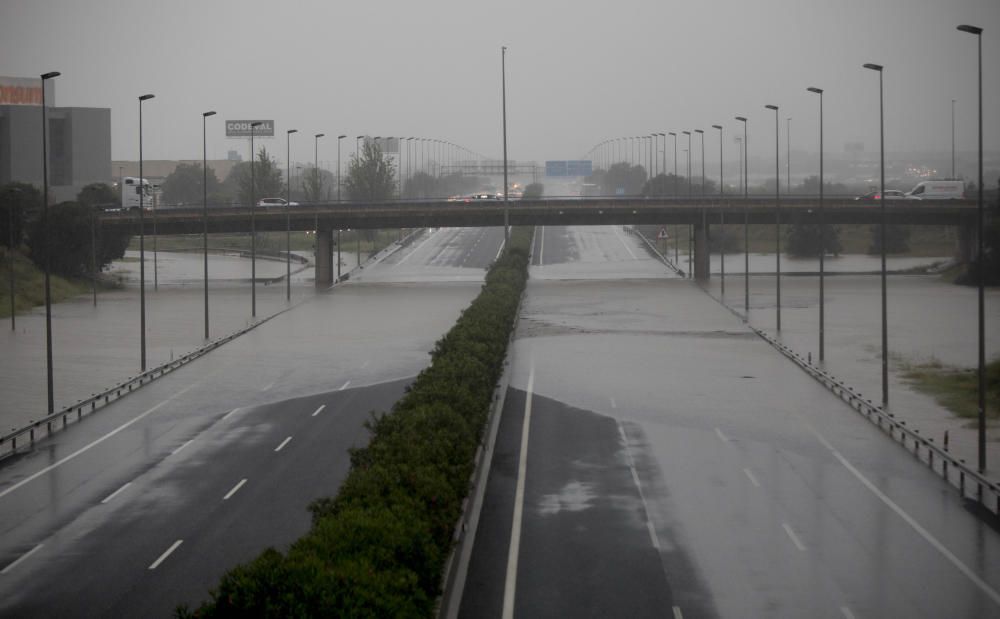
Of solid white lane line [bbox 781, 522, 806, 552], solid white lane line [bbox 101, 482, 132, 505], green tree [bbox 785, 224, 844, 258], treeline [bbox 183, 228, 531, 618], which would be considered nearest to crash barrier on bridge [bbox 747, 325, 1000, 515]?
solid white lane line [bbox 781, 522, 806, 552]

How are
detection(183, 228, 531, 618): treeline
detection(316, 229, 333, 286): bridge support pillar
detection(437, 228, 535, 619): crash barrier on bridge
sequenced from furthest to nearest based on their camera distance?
detection(316, 229, 333, 286): bridge support pillar, detection(437, 228, 535, 619): crash barrier on bridge, detection(183, 228, 531, 618): treeline

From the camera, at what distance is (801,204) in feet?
328

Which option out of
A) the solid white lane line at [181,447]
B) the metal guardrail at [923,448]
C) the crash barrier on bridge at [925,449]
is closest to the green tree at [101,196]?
the solid white lane line at [181,447]

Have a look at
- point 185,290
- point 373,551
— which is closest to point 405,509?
point 373,551

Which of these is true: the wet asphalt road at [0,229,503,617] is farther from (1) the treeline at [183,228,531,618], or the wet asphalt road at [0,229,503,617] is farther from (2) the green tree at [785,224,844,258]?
(2) the green tree at [785,224,844,258]

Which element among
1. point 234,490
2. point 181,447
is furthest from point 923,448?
point 181,447

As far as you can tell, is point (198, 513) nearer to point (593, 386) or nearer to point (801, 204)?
point (593, 386)

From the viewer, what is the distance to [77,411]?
3834cm

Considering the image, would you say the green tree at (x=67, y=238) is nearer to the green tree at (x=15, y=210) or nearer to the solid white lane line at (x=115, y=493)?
the green tree at (x=15, y=210)

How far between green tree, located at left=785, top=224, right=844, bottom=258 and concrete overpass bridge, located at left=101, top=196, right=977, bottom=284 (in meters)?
24.2

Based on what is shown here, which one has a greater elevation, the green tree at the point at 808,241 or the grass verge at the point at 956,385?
the green tree at the point at 808,241

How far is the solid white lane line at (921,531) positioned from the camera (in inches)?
822

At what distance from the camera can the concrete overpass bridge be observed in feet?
309

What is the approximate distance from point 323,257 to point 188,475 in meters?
65.3
